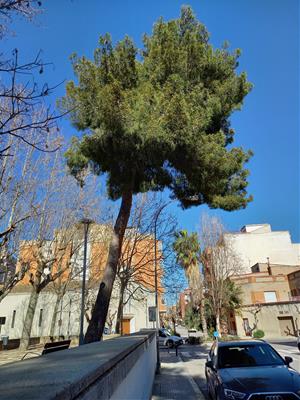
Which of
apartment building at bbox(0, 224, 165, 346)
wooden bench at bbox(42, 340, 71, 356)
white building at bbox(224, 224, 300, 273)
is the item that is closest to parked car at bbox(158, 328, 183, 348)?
apartment building at bbox(0, 224, 165, 346)

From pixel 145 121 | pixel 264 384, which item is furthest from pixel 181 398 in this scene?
pixel 145 121

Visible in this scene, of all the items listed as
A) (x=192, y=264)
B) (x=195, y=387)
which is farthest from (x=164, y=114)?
(x=192, y=264)

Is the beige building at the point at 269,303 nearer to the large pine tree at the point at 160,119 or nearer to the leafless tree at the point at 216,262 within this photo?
the leafless tree at the point at 216,262

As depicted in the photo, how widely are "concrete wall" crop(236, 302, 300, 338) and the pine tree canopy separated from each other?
1127 inches

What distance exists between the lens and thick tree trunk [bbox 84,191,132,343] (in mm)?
8688

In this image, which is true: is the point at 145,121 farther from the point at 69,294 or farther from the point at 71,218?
the point at 69,294

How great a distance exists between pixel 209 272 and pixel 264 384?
91.5ft

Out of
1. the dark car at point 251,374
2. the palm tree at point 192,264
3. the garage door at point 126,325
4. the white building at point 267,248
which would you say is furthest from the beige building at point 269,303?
the dark car at point 251,374

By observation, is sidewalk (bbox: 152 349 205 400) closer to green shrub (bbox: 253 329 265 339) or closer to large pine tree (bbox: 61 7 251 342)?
large pine tree (bbox: 61 7 251 342)

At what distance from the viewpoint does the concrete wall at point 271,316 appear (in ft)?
114

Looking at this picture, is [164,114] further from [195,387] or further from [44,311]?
[44,311]

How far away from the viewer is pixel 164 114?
8844 mm

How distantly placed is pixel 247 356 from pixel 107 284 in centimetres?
424

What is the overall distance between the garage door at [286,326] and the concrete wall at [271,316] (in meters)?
0.23
